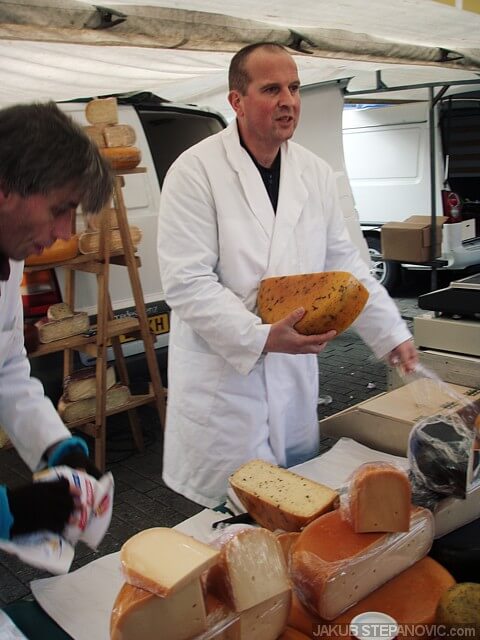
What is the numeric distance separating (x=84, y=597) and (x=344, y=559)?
0.52m

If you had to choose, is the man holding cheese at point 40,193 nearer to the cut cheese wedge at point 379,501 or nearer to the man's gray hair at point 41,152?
the man's gray hair at point 41,152

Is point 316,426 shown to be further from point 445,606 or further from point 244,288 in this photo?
point 445,606

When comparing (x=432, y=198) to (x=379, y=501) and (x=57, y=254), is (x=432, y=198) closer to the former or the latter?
(x=57, y=254)

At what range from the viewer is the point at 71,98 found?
453cm

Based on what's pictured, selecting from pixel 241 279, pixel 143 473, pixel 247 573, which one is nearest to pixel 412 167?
pixel 143 473

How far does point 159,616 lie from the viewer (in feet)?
3.14

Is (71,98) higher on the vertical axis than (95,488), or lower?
higher

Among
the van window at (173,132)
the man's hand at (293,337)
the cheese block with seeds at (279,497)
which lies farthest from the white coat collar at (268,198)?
the van window at (173,132)

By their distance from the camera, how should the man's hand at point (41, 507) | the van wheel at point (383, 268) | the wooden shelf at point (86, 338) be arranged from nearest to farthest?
the man's hand at point (41, 507) → the wooden shelf at point (86, 338) → the van wheel at point (383, 268)

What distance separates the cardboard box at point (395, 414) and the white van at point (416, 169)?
471 centimetres

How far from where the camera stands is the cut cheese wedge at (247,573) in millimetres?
1007

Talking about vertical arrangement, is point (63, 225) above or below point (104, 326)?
above

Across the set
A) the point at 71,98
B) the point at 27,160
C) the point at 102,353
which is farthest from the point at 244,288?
the point at 71,98

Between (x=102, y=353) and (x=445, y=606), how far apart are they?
2690 millimetres
